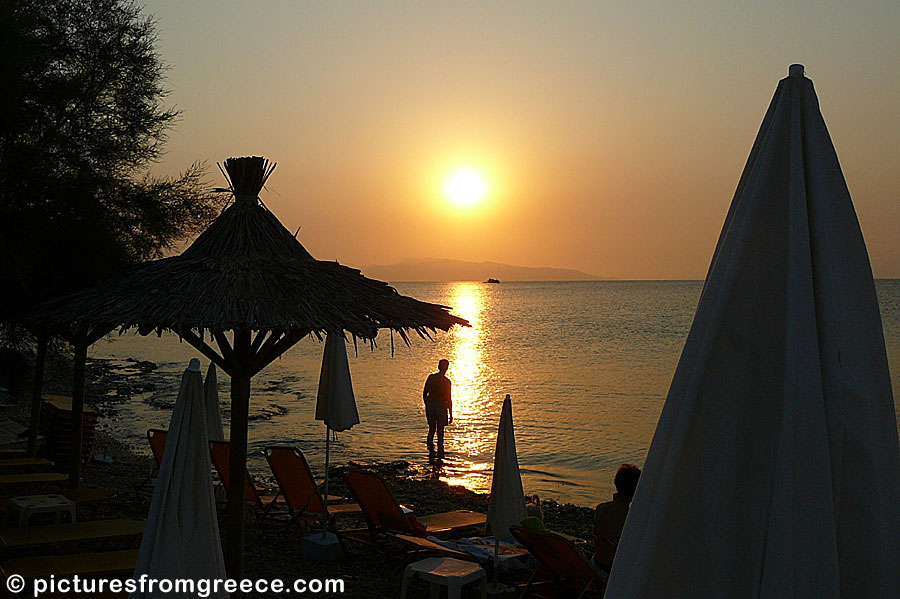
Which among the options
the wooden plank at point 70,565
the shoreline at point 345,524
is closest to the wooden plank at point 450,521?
the shoreline at point 345,524

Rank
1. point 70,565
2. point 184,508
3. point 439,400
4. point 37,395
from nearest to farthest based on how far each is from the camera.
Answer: point 184,508 < point 70,565 < point 37,395 < point 439,400

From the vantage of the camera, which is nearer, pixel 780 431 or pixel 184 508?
pixel 780 431

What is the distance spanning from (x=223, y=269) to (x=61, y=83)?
512 centimetres

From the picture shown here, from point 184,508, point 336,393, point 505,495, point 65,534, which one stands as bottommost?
point 65,534

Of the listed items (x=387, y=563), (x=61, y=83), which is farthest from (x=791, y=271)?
(x=61, y=83)

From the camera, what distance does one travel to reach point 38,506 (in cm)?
700

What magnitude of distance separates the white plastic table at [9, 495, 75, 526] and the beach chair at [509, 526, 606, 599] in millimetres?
4146

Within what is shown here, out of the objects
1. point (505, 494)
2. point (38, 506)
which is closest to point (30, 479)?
point (38, 506)

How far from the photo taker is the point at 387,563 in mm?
7594

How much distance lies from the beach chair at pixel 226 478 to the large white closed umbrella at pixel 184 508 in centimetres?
328

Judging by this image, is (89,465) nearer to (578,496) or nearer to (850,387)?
(578,496)

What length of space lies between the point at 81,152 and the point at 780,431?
1020cm

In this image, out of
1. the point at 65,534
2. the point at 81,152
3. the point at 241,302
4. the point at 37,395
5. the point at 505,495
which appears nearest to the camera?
the point at 241,302

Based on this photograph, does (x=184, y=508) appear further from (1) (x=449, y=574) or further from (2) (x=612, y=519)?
(2) (x=612, y=519)
